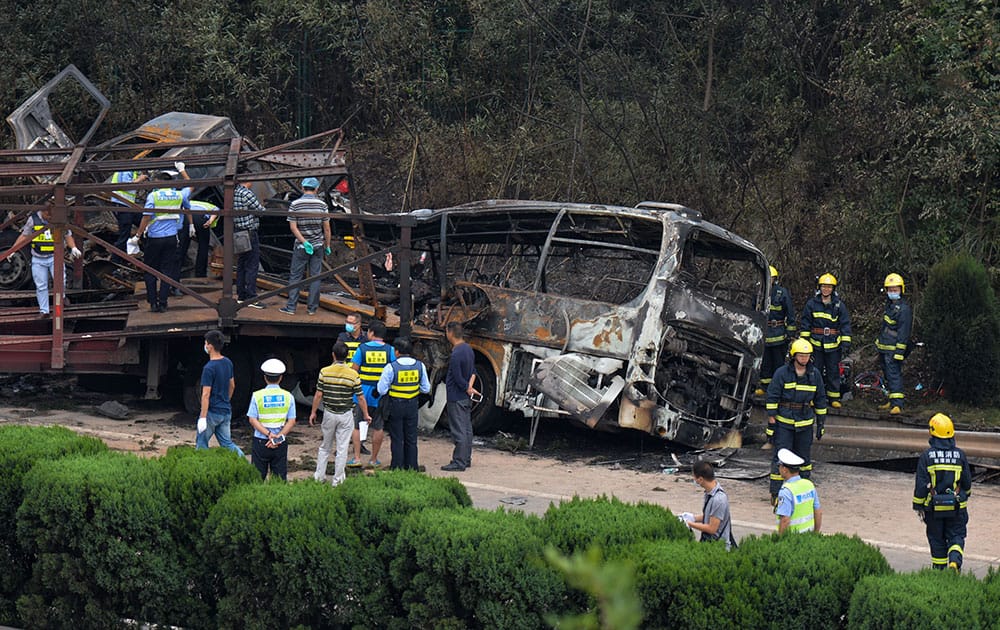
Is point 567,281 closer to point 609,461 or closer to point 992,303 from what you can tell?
point 609,461

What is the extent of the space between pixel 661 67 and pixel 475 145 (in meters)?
3.33

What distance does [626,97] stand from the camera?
64.6 feet

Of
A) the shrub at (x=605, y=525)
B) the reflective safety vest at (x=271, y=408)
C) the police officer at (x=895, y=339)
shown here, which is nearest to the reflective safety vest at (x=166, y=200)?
the reflective safety vest at (x=271, y=408)

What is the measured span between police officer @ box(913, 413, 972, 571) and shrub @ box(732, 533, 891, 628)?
2224 mm

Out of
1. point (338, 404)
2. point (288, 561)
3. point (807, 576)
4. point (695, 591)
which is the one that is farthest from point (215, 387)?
point (807, 576)

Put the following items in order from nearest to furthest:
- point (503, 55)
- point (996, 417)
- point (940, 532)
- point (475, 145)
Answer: point (940, 532) < point (996, 417) < point (475, 145) < point (503, 55)

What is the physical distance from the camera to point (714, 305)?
12.3 m

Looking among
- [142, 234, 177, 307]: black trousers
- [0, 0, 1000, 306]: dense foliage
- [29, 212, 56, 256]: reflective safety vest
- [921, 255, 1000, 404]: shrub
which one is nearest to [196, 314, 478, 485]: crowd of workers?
[142, 234, 177, 307]: black trousers

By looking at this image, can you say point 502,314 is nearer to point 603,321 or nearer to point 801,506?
point 603,321

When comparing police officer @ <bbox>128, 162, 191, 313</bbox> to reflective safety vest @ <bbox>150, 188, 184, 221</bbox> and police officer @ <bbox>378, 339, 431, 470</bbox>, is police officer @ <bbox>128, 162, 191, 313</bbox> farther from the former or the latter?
police officer @ <bbox>378, 339, 431, 470</bbox>

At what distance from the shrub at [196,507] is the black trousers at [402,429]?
10.3ft

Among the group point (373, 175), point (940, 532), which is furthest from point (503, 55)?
point (940, 532)

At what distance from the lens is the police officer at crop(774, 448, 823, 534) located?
7945 millimetres

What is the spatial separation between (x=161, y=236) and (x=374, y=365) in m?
3.16
